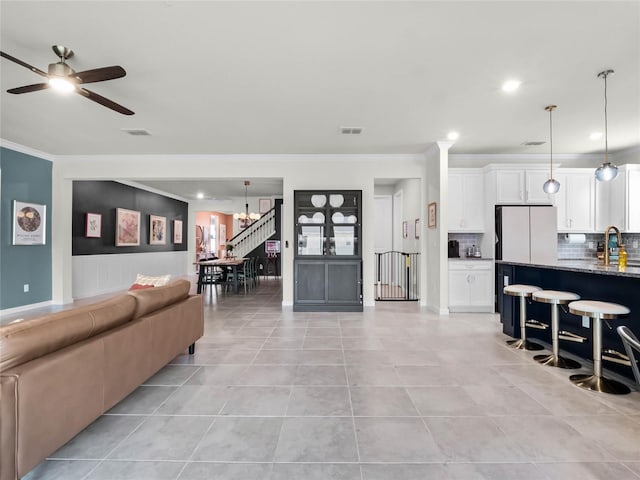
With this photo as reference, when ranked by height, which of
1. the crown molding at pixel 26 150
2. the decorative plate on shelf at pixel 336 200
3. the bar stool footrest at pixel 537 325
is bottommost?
the bar stool footrest at pixel 537 325

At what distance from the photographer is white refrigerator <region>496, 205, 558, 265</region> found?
18.0ft

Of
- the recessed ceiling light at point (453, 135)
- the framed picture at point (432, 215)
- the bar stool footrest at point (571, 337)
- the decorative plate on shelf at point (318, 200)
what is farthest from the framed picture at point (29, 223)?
the bar stool footrest at point (571, 337)

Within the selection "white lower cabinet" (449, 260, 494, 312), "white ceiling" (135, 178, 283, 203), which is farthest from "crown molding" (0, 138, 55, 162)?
"white lower cabinet" (449, 260, 494, 312)

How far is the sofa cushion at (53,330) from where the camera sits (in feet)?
4.94

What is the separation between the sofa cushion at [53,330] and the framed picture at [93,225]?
19.4ft

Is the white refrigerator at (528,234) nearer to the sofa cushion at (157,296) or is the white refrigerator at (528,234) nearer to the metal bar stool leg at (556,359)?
the metal bar stool leg at (556,359)

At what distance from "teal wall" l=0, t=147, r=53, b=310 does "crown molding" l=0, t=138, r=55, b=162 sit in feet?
0.17

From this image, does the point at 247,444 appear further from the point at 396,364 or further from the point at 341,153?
the point at 341,153

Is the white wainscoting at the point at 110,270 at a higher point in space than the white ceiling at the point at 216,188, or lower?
lower

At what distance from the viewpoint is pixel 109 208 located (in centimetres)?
774

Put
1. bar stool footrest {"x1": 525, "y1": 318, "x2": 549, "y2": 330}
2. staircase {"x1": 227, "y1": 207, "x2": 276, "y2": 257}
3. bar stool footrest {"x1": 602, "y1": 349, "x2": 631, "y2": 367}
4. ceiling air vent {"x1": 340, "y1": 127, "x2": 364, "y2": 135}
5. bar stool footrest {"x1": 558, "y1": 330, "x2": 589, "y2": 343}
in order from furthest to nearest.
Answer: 1. staircase {"x1": 227, "y1": 207, "x2": 276, "y2": 257}
2. ceiling air vent {"x1": 340, "y1": 127, "x2": 364, "y2": 135}
3. bar stool footrest {"x1": 525, "y1": 318, "x2": 549, "y2": 330}
4. bar stool footrest {"x1": 558, "y1": 330, "x2": 589, "y2": 343}
5. bar stool footrest {"x1": 602, "y1": 349, "x2": 631, "y2": 367}

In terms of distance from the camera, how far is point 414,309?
5.83 metres

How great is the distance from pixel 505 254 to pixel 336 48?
446 cm

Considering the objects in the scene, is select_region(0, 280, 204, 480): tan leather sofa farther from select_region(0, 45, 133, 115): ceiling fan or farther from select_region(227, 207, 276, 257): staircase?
select_region(227, 207, 276, 257): staircase
